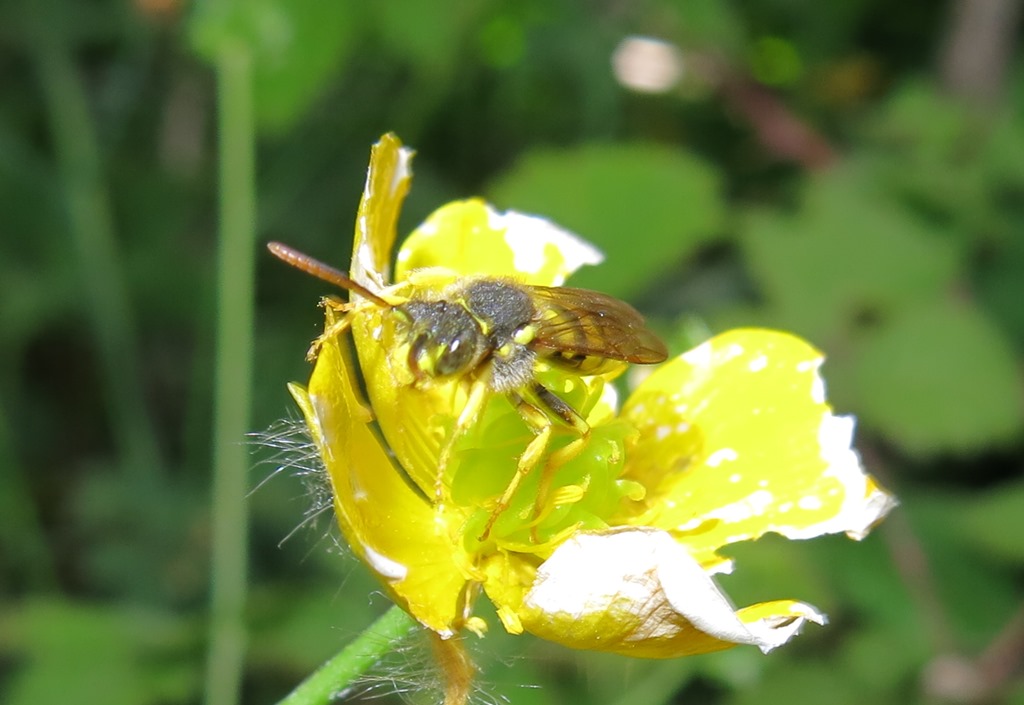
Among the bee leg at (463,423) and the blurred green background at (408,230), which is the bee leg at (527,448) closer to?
the bee leg at (463,423)

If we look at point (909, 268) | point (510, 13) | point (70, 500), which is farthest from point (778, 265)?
point (70, 500)

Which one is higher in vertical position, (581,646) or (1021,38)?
(1021,38)

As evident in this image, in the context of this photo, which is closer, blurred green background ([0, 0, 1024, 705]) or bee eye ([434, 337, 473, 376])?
bee eye ([434, 337, 473, 376])

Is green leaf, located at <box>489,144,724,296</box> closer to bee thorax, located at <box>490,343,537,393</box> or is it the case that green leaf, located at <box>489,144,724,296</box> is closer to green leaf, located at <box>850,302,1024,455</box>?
green leaf, located at <box>850,302,1024,455</box>

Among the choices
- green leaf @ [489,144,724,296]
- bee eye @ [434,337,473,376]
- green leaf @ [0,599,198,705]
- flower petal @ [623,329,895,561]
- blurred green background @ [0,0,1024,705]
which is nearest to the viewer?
bee eye @ [434,337,473,376]

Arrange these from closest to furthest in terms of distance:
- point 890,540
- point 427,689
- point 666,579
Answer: point 666,579 < point 427,689 < point 890,540

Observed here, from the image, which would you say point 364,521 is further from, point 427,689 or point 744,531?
point 744,531

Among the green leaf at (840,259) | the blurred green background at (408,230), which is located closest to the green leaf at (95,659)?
the blurred green background at (408,230)

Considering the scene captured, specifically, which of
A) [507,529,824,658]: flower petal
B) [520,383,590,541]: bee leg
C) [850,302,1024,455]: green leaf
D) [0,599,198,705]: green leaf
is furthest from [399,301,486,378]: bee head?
[850,302,1024,455]: green leaf
